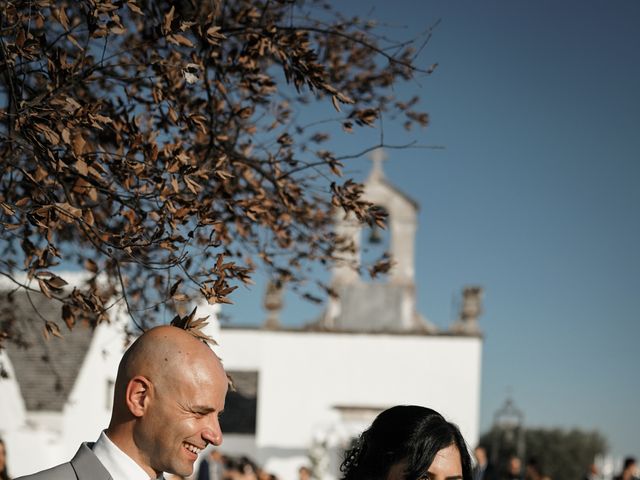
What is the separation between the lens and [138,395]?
118 inches

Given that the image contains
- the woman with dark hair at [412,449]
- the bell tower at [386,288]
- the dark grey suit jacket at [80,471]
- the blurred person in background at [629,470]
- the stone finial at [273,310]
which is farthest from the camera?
the stone finial at [273,310]

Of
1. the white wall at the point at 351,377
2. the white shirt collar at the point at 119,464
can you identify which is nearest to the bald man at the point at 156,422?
the white shirt collar at the point at 119,464

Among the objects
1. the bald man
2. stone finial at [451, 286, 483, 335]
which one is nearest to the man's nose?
the bald man

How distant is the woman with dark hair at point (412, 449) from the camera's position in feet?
12.7

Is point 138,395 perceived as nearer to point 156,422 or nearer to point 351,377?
point 156,422

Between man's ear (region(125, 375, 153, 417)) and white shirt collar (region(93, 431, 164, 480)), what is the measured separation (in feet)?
0.40

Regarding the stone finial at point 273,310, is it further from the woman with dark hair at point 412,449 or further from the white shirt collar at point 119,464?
the white shirt collar at point 119,464

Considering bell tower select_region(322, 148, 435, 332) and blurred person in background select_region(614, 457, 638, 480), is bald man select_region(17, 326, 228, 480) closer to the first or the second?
blurred person in background select_region(614, 457, 638, 480)

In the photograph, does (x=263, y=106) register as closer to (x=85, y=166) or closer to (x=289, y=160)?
(x=289, y=160)

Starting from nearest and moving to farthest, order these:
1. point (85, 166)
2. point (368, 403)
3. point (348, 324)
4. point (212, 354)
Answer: point (212, 354)
point (85, 166)
point (368, 403)
point (348, 324)

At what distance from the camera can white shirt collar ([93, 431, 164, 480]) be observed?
296cm

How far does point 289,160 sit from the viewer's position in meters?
6.04

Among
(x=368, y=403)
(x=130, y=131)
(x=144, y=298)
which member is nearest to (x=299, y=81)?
(x=130, y=131)

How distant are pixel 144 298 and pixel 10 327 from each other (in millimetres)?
1076
